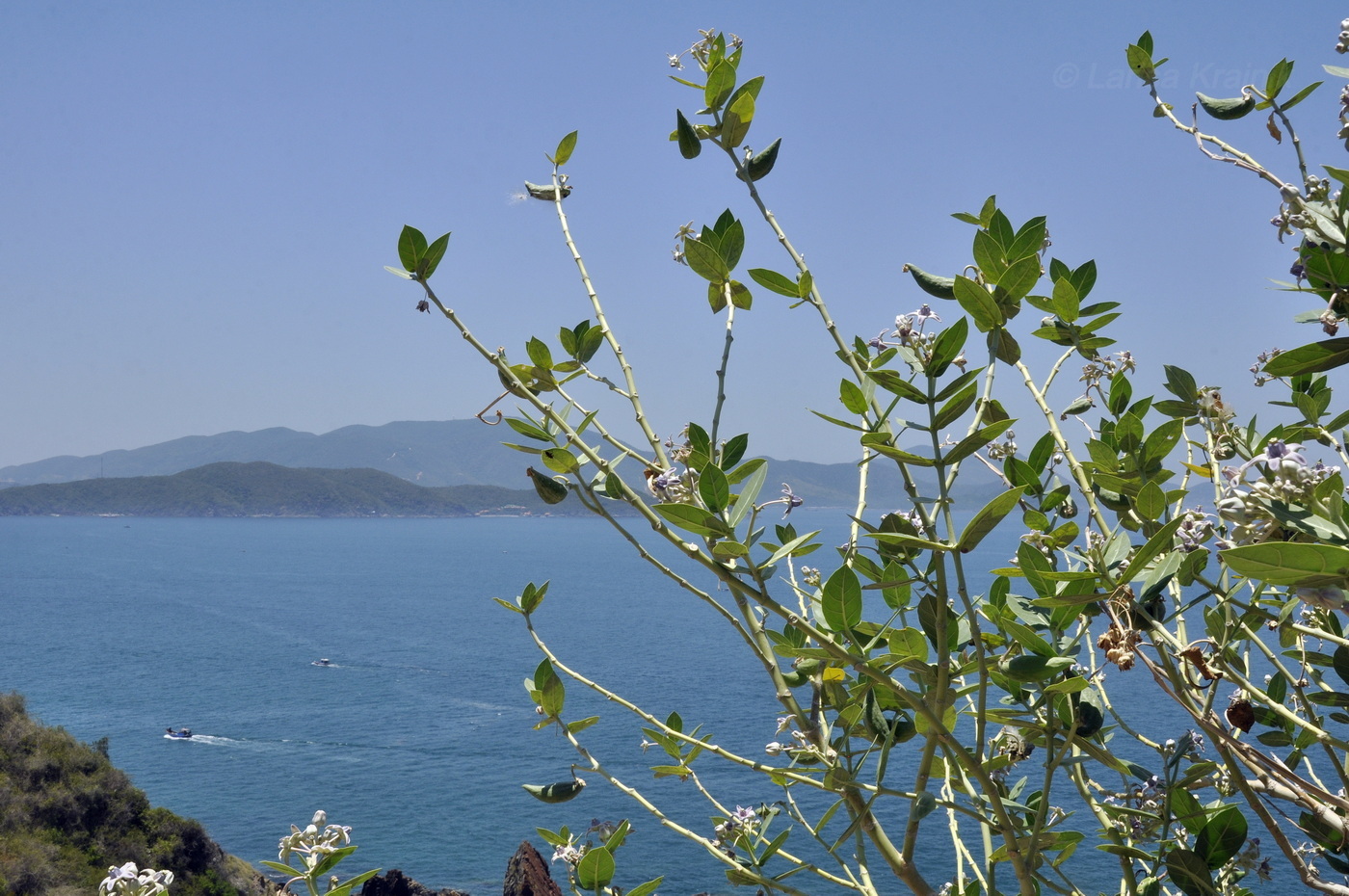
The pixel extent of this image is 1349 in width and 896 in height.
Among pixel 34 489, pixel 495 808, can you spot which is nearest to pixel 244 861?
pixel 495 808

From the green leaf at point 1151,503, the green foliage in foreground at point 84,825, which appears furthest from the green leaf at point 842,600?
the green foliage in foreground at point 84,825

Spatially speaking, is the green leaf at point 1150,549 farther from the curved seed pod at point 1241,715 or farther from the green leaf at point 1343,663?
the green leaf at point 1343,663

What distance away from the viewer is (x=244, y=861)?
29.0 m

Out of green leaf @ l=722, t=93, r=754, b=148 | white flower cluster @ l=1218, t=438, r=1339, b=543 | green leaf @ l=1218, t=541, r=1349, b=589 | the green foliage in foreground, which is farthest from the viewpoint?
the green foliage in foreground

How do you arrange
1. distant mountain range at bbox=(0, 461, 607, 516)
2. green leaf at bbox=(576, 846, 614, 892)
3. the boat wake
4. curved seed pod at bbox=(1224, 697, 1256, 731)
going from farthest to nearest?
distant mountain range at bbox=(0, 461, 607, 516) → the boat wake → green leaf at bbox=(576, 846, 614, 892) → curved seed pod at bbox=(1224, 697, 1256, 731)

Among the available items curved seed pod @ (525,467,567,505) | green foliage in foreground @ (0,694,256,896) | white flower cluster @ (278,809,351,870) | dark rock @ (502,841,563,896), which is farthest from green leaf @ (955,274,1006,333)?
green foliage in foreground @ (0,694,256,896)

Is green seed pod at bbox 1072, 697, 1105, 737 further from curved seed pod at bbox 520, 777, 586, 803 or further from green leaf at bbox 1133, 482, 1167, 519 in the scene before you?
curved seed pod at bbox 520, 777, 586, 803

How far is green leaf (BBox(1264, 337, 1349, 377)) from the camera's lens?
3.00ft

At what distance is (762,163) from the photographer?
1.25m

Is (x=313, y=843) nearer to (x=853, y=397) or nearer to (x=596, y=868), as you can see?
(x=596, y=868)

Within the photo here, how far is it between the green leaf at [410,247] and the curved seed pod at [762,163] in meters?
0.42

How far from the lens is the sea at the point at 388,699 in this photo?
33062mm

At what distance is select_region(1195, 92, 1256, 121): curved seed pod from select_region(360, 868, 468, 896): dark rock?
2664 centimetres

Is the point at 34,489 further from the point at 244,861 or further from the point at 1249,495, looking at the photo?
the point at 1249,495
